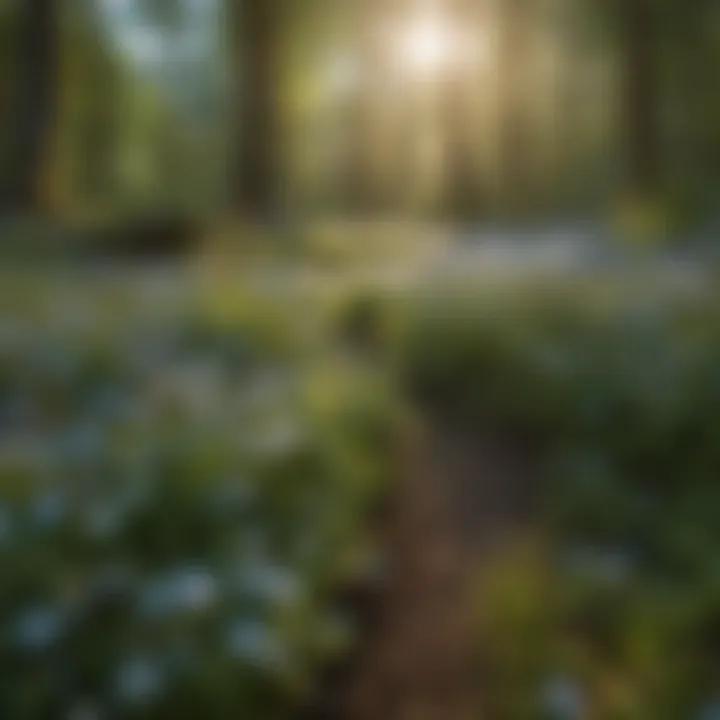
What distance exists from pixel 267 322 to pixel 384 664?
2730 millimetres

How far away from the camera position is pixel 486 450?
18.2ft

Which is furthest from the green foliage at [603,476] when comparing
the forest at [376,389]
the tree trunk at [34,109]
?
the tree trunk at [34,109]

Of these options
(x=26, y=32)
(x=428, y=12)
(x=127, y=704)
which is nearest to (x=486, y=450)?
(x=127, y=704)

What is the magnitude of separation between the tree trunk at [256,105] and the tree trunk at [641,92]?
9.94 feet

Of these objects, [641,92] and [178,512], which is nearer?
[178,512]

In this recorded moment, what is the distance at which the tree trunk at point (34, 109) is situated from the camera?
36.5 ft

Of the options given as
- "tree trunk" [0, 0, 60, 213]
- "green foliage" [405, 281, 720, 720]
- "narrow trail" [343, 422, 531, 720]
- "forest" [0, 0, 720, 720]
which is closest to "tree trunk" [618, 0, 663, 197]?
"forest" [0, 0, 720, 720]

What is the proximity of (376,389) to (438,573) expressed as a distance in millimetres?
1419

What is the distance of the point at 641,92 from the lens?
11055 millimetres

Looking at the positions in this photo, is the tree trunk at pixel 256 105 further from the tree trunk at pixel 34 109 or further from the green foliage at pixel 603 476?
the green foliage at pixel 603 476

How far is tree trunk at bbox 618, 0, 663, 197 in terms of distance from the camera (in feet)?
33.3

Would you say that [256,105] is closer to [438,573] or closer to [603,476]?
[603,476]

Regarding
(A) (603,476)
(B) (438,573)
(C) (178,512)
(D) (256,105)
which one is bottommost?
(B) (438,573)

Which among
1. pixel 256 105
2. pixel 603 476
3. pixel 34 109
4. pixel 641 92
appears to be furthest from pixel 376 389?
pixel 34 109
